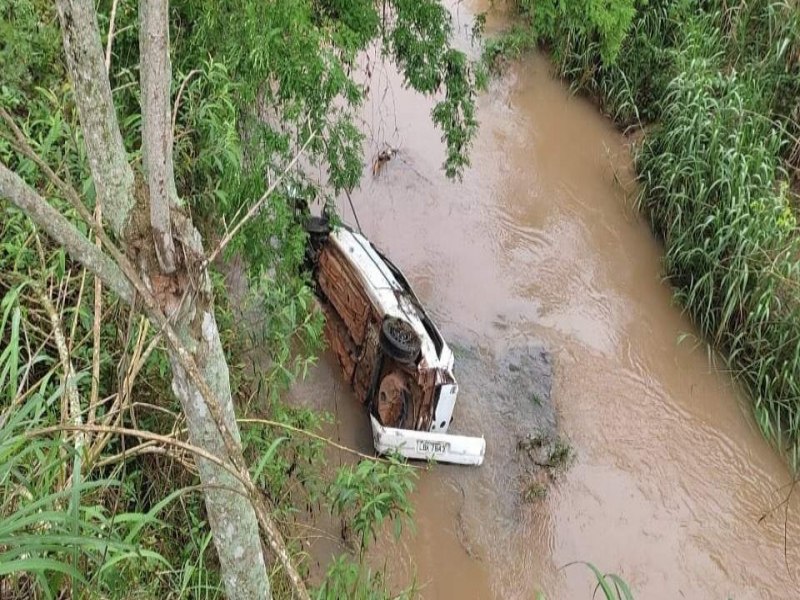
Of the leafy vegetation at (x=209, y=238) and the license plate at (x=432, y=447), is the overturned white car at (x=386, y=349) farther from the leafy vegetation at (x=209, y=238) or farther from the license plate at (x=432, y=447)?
the leafy vegetation at (x=209, y=238)

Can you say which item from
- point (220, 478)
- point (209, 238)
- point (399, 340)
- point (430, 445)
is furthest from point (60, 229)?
point (430, 445)

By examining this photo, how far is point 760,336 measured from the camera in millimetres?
6332

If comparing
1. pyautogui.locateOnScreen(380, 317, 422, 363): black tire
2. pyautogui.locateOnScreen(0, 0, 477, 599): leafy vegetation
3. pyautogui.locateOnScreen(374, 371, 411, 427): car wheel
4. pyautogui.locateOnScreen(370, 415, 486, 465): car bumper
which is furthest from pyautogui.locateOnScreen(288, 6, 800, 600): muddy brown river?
pyautogui.locateOnScreen(0, 0, 477, 599): leafy vegetation

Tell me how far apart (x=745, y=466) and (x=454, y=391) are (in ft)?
9.43

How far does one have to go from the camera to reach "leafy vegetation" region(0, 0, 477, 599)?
9.14 ft

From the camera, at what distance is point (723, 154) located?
273 inches

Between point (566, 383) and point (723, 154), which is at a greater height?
point (723, 154)

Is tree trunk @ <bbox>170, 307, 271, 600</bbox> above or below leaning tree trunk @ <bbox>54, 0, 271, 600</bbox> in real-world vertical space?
below

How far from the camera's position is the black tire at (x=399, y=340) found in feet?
17.5

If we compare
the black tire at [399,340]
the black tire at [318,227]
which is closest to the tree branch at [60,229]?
the black tire at [399,340]

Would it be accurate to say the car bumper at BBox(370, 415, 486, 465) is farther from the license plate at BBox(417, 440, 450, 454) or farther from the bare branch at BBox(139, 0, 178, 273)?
the bare branch at BBox(139, 0, 178, 273)

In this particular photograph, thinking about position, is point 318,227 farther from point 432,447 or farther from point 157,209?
point 157,209

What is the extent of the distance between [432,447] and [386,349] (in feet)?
2.87

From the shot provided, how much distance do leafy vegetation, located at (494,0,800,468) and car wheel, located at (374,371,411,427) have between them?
9.44 feet
